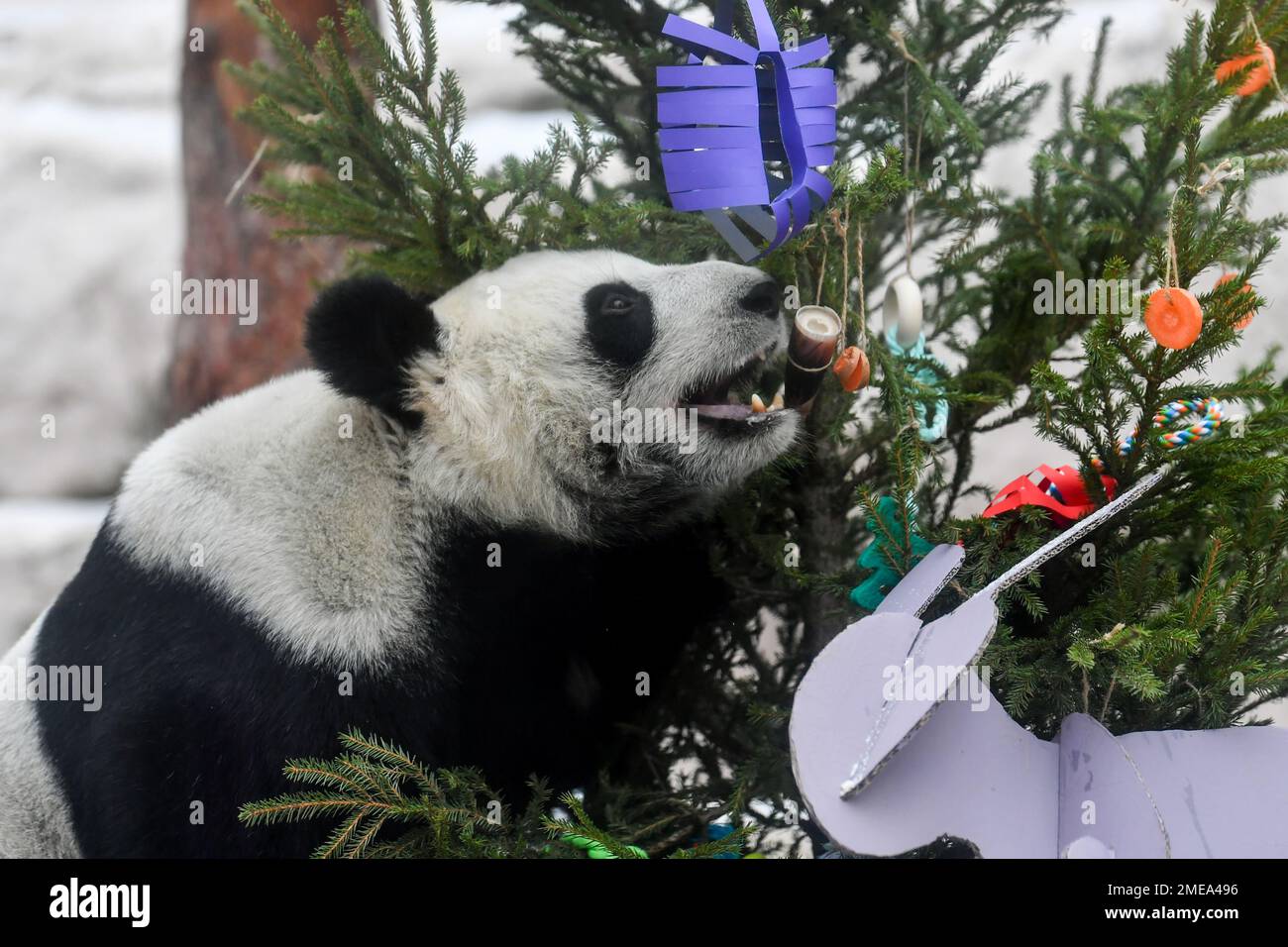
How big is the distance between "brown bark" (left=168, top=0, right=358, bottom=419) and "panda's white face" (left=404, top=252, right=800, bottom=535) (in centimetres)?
203

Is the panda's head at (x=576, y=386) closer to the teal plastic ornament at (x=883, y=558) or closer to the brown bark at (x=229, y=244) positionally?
the teal plastic ornament at (x=883, y=558)

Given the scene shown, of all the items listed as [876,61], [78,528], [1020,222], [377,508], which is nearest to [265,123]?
[377,508]

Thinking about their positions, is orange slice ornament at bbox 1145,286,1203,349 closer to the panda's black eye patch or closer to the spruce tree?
the spruce tree

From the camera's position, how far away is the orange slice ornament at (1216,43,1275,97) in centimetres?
141

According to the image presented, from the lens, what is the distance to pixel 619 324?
1.65m

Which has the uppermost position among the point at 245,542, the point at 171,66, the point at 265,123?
the point at 171,66

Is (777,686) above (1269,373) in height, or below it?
below

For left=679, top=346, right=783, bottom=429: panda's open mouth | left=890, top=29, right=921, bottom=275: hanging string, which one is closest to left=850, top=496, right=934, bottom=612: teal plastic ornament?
left=679, top=346, right=783, bottom=429: panda's open mouth

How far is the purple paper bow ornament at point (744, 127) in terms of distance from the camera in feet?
4.66

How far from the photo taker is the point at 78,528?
18.0ft

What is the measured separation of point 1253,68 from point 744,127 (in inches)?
27.4

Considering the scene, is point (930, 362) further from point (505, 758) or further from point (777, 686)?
point (505, 758)

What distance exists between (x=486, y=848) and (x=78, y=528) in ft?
16.0

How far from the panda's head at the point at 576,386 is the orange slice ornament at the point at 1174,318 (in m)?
0.52
